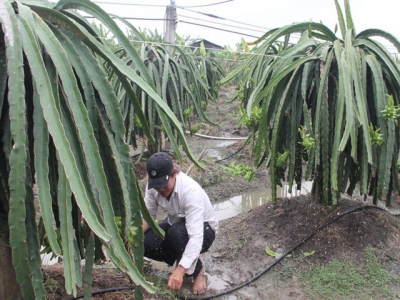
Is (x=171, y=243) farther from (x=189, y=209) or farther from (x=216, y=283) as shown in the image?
(x=216, y=283)

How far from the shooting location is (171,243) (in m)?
3.09

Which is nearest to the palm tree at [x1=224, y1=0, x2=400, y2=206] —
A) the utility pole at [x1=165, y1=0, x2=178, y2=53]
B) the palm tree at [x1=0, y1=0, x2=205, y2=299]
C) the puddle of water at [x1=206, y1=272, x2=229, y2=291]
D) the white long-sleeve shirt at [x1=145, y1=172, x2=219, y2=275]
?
the white long-sleeve shirt at [x1=145, y1=172, x2=219, y2=275]

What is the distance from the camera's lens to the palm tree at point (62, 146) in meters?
1.29

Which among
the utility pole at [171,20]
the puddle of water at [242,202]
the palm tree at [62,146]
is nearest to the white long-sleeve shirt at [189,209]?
the palm tree at [62,146]

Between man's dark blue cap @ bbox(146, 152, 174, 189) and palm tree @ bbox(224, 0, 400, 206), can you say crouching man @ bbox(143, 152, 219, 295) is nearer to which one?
man's dark blue cap @ bbox(146, 152, 174, 189)

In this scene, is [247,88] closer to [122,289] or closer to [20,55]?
[122,289]

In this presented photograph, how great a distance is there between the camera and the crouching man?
280 cm

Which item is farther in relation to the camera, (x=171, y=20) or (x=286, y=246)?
(x=171, y=20)

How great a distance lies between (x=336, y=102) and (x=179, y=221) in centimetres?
170

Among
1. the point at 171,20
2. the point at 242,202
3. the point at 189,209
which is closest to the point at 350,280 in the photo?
the point at 189,209

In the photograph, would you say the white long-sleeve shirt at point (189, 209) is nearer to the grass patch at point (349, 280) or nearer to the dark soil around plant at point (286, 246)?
the dark soil around plant at point (286, 246)

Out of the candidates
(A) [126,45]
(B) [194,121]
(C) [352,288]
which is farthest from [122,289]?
(B) [194,121]

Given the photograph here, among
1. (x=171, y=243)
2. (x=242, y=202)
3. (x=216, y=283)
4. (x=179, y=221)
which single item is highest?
(x=179, y=221)

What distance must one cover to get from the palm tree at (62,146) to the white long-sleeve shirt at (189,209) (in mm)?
1064
